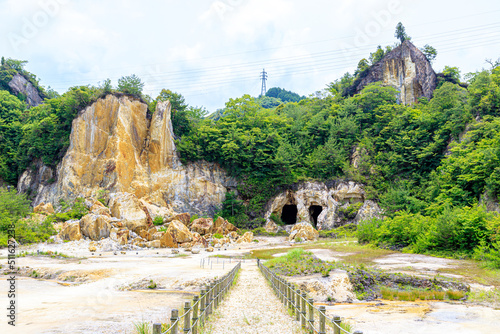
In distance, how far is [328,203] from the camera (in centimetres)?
3853

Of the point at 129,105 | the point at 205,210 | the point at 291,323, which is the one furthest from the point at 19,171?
the point at 291,323

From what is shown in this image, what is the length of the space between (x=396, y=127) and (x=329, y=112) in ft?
33.2

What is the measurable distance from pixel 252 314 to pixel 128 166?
33358 millimetres

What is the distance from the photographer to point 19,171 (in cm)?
4238

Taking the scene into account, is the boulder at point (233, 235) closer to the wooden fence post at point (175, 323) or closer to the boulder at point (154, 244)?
the boulder at point (154, 244)

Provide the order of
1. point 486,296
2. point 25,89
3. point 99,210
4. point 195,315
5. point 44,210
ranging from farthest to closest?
point 25,89 → point 44,210 → point 99,210 → point 486,296 → point 195,315

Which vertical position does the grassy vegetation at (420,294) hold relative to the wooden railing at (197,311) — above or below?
below

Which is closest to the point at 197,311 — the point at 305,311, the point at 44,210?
the point at 305,311

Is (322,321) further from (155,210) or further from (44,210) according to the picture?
(44,210)

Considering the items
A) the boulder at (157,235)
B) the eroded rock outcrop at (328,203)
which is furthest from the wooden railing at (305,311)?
the eroded rock outcrop at (328,203)

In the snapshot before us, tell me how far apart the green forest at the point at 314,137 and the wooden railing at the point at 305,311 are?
2413 centimetres

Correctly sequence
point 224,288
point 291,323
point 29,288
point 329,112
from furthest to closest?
1. point 329,112
2. point 29,288
3. point 224,288
4. point 291,323

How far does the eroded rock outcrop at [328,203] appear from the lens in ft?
121

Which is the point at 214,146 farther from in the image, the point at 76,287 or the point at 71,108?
the point at 76,287
